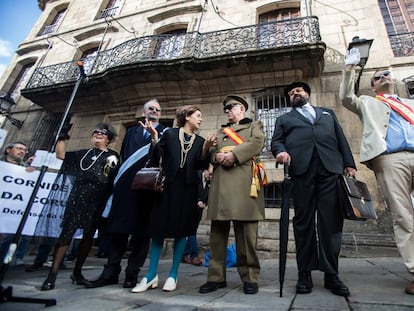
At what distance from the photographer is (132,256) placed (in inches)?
97.5

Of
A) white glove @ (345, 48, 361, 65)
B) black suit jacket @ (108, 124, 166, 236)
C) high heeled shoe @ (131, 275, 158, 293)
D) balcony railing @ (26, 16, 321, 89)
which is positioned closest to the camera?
high heeled shoe @ (131, 275, 158, 293)

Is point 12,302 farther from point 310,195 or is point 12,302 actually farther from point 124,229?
point 310,195

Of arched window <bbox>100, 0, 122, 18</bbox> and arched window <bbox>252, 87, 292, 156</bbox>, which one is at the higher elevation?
arched window <bbox>100, 0, 122, 18</bbox>

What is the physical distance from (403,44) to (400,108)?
6757mm

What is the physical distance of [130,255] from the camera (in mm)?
2531

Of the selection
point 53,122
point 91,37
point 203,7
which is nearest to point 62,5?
point 91,37

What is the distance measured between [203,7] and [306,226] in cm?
1039

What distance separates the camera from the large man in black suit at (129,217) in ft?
7.97

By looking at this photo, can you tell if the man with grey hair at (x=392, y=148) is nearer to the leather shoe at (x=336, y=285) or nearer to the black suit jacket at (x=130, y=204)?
the leather shoe at (x=336, y=285)

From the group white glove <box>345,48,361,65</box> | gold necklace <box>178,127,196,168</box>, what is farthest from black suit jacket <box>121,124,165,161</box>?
white glove <box>345,48,361,65</box>

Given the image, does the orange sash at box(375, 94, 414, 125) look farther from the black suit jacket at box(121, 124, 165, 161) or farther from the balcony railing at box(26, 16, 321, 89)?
the balcony railing at box(26, 16, 321, 89)

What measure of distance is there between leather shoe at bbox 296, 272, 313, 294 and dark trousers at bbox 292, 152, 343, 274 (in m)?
0.04

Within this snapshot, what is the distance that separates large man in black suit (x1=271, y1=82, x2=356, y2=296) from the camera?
2.18m

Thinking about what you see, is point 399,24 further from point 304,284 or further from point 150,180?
point 150,180
